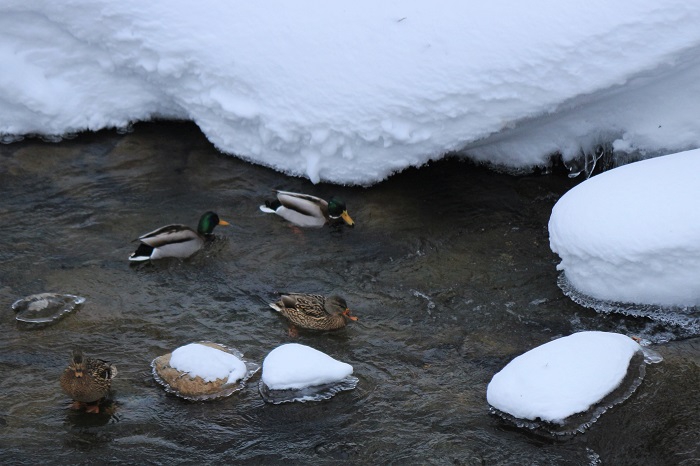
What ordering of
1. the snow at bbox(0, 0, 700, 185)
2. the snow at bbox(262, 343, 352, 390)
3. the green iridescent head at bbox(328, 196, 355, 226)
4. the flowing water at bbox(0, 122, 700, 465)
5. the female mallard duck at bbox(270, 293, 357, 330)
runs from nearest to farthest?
A: the flowing water at bbox(0, 122, 700, 465) < the snow at bbox(262, 343, 352, 390) < the female mallard duck at bbox(270, 293, 357, 330) < the snow at bbox(0, 0, 700, 185) < the green iridescent head at bbox(328, 196, 355, 226)

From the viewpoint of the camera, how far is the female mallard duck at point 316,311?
709cm

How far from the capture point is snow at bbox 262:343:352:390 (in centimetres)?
623

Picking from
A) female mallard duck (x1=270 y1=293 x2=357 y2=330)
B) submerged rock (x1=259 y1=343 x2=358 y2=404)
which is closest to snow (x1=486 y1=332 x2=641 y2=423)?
submerged rock (x1=259 y1=343 x2=358 y2=404)

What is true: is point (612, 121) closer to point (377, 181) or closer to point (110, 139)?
point (377, 181)

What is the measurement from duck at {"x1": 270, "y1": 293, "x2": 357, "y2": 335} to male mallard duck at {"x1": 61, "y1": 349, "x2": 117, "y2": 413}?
1.58m

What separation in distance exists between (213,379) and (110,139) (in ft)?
14.5

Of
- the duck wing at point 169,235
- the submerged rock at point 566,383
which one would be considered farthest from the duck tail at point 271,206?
the submerged rock at point 566,383

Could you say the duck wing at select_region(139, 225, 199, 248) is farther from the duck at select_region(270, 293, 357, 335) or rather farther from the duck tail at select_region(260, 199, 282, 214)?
the duck at select_region(270, 293, 357, 335)

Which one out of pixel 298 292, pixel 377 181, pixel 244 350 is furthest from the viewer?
pixel 377 181

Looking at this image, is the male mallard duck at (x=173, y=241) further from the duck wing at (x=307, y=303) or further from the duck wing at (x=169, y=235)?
the duck wing at (x=307, y=303)

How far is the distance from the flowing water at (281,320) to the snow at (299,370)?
156mm

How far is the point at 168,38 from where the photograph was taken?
9.40m

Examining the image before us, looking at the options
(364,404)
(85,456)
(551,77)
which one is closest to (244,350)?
(364,404)

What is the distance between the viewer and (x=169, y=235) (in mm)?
8102
